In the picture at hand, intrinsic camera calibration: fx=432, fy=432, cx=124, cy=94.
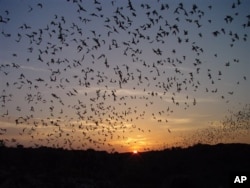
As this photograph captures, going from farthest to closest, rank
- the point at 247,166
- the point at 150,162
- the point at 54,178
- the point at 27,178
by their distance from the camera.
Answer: the point at 150,162, the point at 247,166, the point at 54,178, the point at 27,178

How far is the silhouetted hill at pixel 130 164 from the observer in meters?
55.5

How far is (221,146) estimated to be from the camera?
2665 inches

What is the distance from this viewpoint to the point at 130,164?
65.2 m

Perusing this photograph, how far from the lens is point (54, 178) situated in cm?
4962

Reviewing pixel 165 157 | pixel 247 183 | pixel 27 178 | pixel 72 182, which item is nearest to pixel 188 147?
pixel 165 157

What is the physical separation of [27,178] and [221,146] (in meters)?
33.4

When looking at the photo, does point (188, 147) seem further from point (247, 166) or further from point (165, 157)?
point (247, 166)

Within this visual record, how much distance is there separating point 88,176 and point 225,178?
57.3 ft

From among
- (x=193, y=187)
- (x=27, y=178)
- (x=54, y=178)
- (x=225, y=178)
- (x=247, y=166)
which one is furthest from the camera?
(x=247, y=166)

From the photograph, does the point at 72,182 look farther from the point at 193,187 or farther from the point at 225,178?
the point at 225,178

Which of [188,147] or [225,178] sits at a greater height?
[188,147]

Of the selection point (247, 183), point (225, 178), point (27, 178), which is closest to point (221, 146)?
point (225, 178)

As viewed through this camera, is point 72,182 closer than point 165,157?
Yes

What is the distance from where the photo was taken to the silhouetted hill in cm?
5550
